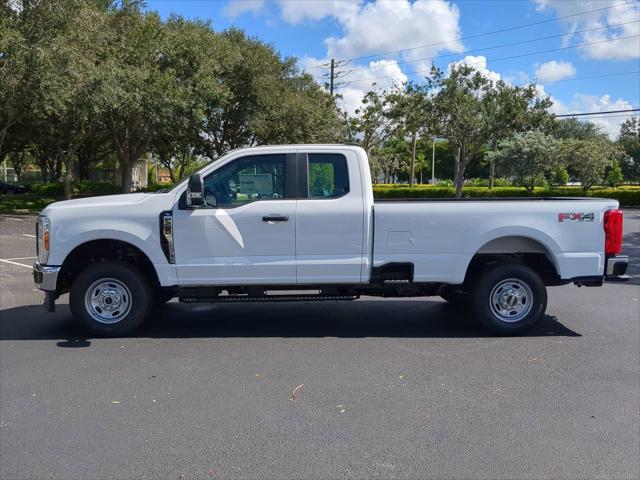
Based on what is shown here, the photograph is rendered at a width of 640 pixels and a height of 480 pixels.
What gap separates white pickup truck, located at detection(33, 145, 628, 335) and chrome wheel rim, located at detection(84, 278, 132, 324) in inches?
→ 0.4

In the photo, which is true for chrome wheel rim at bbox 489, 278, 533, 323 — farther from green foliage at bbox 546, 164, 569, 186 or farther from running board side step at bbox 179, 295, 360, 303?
green foliage at bbox 546, 164, 569, 186

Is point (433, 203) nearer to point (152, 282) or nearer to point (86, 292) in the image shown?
point (152, 282)

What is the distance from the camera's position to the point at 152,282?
672cm

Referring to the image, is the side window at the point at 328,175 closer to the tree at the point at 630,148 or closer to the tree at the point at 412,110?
the tree at the point at 412,110

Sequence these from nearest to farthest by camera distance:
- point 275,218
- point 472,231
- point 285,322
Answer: point 275,218
point 472,231
point 285,322

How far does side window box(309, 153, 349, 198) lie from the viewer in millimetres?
6410

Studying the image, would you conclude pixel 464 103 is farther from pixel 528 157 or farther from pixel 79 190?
pixel 79 190

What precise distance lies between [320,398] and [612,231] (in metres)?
3.92

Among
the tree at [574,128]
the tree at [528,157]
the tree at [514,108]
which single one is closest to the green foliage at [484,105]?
the tree at [514,108]

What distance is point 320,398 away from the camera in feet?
15.5

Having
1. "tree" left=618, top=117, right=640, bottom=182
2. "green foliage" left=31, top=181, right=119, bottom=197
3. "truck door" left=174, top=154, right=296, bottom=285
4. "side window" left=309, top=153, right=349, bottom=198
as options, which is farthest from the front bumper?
"tree" left=618, top=117, right=640, bottom=182

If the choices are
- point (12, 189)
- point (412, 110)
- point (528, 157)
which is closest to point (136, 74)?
point (412, 110)

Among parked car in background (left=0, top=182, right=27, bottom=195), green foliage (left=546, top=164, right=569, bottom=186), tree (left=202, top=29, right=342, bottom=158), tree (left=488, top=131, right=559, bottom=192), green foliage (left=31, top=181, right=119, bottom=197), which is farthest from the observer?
parked car in background (left=0, top=182, right=27, bottom=195)

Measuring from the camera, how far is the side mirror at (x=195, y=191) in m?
6.01
